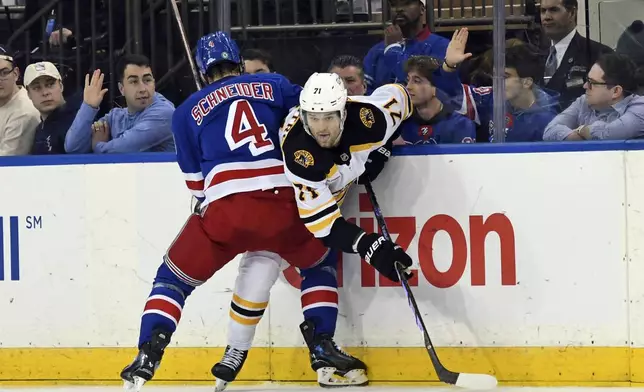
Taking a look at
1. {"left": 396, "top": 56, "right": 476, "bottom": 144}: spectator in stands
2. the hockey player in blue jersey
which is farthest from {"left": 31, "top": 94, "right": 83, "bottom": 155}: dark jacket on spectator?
{"left": 396, "top": 56, "right": 476, "bottom": 144}: spectator in stands

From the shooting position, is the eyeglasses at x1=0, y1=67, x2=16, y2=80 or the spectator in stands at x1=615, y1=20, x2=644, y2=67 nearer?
the spectator in stands at x1=615, y1=20, x2=644, y2=67

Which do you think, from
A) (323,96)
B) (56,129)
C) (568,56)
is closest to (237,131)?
(323,96)

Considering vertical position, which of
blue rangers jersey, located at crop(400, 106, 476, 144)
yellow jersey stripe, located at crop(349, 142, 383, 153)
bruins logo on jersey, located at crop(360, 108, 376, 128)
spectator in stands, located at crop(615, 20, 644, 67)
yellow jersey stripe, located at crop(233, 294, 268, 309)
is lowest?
yellow jersey stripe, located at crop(233, 294, 268, 309)

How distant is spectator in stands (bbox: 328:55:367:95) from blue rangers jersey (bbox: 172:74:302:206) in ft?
1.09

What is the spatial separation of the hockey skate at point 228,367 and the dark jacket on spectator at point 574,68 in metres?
1.43

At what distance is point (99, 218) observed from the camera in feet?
15.0

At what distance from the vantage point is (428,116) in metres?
4.41

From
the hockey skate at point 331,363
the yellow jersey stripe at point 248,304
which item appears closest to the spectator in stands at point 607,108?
the hockey skate at point 331,363

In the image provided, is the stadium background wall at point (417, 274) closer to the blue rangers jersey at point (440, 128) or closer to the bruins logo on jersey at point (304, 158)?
the blue rangers jersey at point (440, 128)

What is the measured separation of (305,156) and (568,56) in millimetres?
997

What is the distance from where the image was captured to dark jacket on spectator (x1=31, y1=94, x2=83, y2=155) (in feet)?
15.4

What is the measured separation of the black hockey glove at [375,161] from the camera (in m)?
4.25

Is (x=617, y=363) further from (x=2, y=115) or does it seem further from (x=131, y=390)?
(x=2, y=115)

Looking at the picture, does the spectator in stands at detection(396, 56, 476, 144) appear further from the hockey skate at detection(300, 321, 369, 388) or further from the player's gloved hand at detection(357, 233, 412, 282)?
the hockey skate at detection(300, 321, 369, 388)
